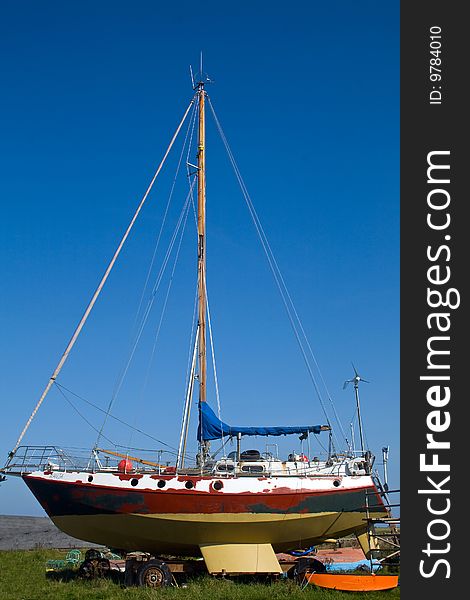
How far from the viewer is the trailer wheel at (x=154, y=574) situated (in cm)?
2173

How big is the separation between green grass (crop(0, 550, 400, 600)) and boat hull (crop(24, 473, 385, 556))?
156cm

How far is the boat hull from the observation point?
909 inches

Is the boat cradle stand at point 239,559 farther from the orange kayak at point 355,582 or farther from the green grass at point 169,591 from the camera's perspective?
the orange kayak at point 355,582

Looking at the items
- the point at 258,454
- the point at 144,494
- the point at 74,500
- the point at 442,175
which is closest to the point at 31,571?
the point at 74,500

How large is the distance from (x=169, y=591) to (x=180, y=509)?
3.20 meters

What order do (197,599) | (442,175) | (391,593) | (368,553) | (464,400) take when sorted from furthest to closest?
(368,553), (391,593), (197,599), (442,175), (464,400)

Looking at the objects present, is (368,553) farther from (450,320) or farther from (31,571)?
(450,320)

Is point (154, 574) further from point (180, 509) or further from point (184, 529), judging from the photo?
point (180, 509)

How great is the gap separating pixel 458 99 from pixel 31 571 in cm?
2254

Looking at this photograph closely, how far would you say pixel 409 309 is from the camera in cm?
1335

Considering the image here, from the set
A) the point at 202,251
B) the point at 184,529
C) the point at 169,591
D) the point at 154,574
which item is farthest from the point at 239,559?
the point at 202,251

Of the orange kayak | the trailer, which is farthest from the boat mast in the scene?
the orange kayak

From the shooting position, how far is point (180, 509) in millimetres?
23109

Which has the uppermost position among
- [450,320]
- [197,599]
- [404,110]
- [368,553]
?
[404,110]
